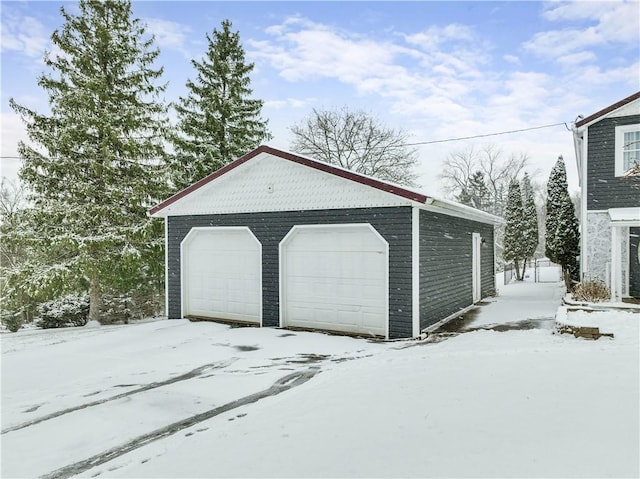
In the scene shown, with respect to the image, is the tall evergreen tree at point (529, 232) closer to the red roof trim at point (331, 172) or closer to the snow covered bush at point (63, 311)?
the red roof trim at point (331, 172)

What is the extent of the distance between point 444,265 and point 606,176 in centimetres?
544

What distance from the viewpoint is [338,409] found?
14.4ft

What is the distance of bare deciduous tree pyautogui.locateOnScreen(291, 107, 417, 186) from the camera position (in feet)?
92.1

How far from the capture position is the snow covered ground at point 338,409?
3234mm

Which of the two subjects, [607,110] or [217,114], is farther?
[217,114]

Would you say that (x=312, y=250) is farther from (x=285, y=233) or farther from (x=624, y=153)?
(x=624, y=153)

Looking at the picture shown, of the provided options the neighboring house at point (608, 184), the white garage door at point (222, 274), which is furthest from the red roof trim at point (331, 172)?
the neighboring house at point (608, 184)

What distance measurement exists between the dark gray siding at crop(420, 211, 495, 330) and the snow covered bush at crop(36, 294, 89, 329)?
13.7 metres

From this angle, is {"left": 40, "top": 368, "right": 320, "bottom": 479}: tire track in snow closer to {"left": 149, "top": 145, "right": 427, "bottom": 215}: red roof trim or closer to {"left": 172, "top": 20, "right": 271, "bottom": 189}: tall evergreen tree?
{"left": 149, "top": 145, "right": 427, "bottom": 215}: red roof trim

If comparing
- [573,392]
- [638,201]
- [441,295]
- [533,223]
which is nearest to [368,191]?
[441,295]

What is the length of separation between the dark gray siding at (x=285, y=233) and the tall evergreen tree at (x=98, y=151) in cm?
349

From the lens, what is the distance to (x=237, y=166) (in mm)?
10211

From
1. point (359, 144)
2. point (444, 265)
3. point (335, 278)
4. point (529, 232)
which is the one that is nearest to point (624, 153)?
point (444, 265)

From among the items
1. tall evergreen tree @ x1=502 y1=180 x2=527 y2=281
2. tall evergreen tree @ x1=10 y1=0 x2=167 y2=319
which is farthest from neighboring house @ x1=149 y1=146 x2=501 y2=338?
tall evergreen tree @ x1=502 y1=180 x2=527 y2=281
